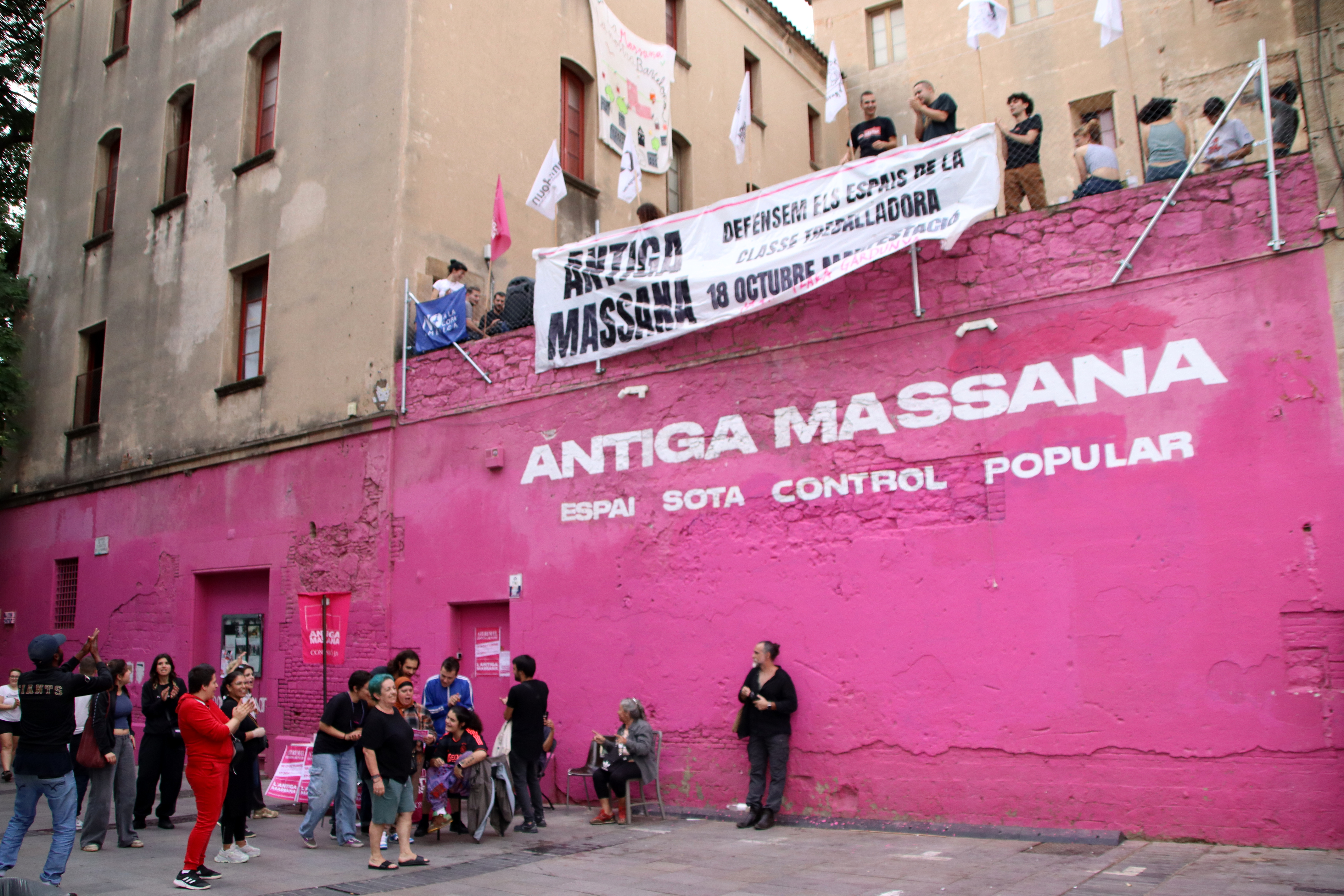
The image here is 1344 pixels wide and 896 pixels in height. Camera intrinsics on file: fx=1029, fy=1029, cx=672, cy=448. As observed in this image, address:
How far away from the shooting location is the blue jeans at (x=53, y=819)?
706 cm

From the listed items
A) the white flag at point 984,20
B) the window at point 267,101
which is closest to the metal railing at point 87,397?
the window at point 267,101

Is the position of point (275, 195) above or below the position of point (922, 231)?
above

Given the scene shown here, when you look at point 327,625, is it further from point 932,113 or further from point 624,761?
point 932,113

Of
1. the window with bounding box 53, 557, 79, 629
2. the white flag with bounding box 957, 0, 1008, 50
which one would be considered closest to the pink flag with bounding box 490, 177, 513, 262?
the white flag with bounding box 957, 0, 1008, 50

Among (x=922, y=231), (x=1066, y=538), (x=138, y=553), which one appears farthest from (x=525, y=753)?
(x=138, y=553)

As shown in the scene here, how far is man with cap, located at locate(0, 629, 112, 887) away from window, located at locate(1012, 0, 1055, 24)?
18727 millimetres

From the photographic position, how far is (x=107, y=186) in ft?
59.6

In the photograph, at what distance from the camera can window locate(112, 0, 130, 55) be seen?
60.1 feet

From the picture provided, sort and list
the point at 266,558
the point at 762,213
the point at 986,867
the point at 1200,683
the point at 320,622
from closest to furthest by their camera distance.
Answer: the point at 986,867 < the point at 1200,683 < the point at 762,213 < the point at 320,622 < the point at 266,558

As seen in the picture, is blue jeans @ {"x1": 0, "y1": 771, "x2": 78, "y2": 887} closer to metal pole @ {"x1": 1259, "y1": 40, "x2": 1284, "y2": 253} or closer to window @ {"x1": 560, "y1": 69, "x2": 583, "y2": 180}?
metal pole @ {"x1": 1259, "y1": 40, "x2": 1284, "y2": 253}

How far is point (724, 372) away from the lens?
10.3 meters

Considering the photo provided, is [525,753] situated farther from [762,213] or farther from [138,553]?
[138,553]

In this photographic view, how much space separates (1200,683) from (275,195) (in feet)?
42.8

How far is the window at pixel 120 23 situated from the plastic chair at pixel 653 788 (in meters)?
16.2
